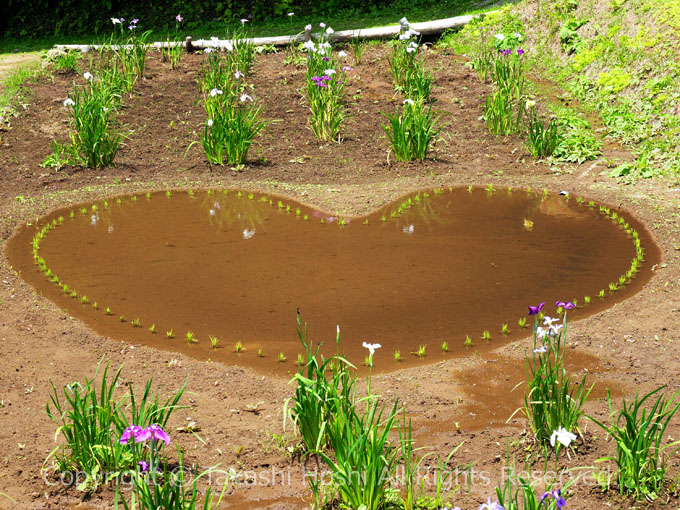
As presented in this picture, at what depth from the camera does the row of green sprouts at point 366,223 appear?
5.74 meters

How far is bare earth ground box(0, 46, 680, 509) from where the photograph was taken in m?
4.27

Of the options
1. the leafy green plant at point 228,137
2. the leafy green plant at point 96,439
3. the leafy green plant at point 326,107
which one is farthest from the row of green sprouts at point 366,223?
the leafy green plant at point 326,107

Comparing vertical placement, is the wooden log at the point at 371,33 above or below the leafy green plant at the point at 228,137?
above

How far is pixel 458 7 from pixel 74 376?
1169 centimetres

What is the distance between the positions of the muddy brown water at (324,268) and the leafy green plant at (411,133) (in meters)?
0.86

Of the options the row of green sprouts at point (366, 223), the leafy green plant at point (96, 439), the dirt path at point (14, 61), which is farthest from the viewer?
the dirt path at point (14, 61)

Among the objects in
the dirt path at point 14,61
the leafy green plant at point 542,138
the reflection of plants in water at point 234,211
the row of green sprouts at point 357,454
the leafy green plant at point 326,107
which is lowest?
the row of green sprouts at point 357,454

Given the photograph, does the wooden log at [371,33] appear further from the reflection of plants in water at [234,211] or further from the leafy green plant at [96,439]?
the leafy green plant at [96,439]

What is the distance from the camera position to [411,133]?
31.3 ft

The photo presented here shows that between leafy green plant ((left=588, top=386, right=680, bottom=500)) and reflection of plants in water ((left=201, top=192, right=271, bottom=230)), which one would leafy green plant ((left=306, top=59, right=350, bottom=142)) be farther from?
leafy green plant ((left=588, top=386, right=680, bottom=500))

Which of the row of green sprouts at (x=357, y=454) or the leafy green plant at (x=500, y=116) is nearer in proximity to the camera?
the row of green sprouts at (x=357, y=454)

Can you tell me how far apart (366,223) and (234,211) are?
1408 mm

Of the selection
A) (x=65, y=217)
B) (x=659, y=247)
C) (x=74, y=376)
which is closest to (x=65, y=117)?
(x=65, y=217)

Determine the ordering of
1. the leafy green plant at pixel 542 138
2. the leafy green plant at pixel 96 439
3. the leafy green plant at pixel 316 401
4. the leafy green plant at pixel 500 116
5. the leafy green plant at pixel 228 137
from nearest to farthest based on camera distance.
A: the leafy green plant at pixel 96 439
the leafy green plant at pixel 316 401
the leafy green plant at pixel 228 137
the leafy green plant at pixel 542 138
the leafy green plant at pixel 500 116
